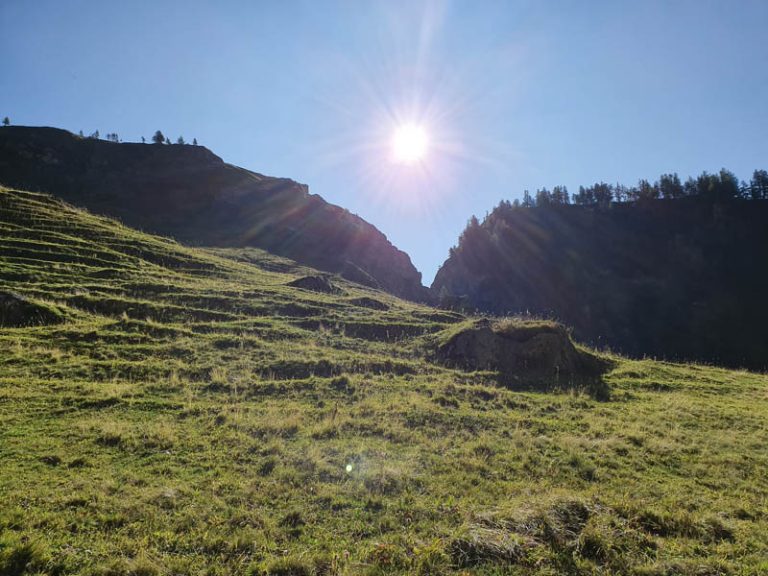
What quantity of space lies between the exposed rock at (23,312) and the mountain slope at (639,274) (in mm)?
107700

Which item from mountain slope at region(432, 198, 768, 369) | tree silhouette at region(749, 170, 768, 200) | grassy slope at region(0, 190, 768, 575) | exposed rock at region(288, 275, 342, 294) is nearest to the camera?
grassy slope at region(0, 190, 768, 575)

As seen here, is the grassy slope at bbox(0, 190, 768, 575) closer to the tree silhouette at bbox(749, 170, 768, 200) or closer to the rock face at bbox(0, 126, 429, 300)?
the rock face at bbox(0, 126, 429, 300)

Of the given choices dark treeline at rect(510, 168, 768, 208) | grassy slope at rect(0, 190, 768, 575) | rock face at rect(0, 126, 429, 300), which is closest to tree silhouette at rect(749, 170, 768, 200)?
dark treeline at rect(510, 168, 768, 208)

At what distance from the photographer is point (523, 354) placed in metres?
23.5

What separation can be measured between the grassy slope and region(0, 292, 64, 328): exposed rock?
1103 millimetres

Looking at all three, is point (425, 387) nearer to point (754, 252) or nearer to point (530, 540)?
point (530, 540)

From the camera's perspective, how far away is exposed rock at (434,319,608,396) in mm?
22328

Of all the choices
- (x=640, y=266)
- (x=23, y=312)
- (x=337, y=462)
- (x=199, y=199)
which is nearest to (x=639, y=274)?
(x=640, y=266)

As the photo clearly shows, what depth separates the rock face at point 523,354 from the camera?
22.3 meters

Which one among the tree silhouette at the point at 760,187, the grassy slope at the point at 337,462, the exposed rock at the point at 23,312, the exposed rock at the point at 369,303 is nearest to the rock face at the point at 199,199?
the exposed rock at the point at 369,303

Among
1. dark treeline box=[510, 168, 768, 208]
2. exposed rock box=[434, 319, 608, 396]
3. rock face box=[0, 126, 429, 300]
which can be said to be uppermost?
dark treeline box=[510, 168, 768, 208]

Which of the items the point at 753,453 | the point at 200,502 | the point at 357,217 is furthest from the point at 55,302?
the point at 357,217

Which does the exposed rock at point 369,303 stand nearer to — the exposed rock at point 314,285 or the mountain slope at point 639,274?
the exposed rock at point 314,285

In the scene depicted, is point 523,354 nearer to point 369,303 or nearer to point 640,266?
point 369,303
